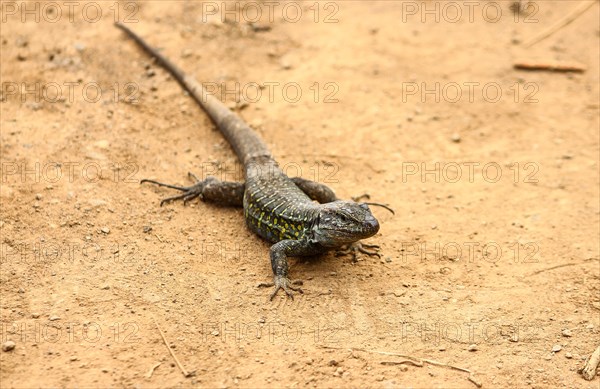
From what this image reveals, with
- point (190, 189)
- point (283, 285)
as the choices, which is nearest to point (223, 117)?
point (190, 189)

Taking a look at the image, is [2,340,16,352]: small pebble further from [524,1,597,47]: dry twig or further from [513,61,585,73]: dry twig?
[524,1,597,47]: dry twig

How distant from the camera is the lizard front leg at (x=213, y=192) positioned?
8.65 meters

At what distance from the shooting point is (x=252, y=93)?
10.9 metres

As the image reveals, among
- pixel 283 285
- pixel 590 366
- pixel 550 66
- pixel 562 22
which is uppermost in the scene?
pixel 562 22

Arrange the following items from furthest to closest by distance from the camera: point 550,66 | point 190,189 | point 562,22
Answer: point 562,22, point 550,66, point 190,189

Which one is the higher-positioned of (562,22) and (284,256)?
(562,22)

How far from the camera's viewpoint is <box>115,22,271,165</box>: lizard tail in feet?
30.3

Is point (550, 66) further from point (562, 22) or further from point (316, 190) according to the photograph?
point (316, 190)

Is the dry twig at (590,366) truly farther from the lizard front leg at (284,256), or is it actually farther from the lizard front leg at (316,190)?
the lizard front leg at (316,190)

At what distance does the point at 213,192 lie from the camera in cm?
866

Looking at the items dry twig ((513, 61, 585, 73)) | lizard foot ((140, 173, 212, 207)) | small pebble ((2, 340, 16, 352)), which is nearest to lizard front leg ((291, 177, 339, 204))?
lizard foot ((140, 173, 212, 207))

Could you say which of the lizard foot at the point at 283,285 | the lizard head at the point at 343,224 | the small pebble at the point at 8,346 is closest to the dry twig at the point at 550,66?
the lizard head at the point at 343,224

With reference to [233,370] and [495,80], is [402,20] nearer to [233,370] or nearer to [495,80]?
[495,80]

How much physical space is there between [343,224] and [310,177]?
2.07 metres
